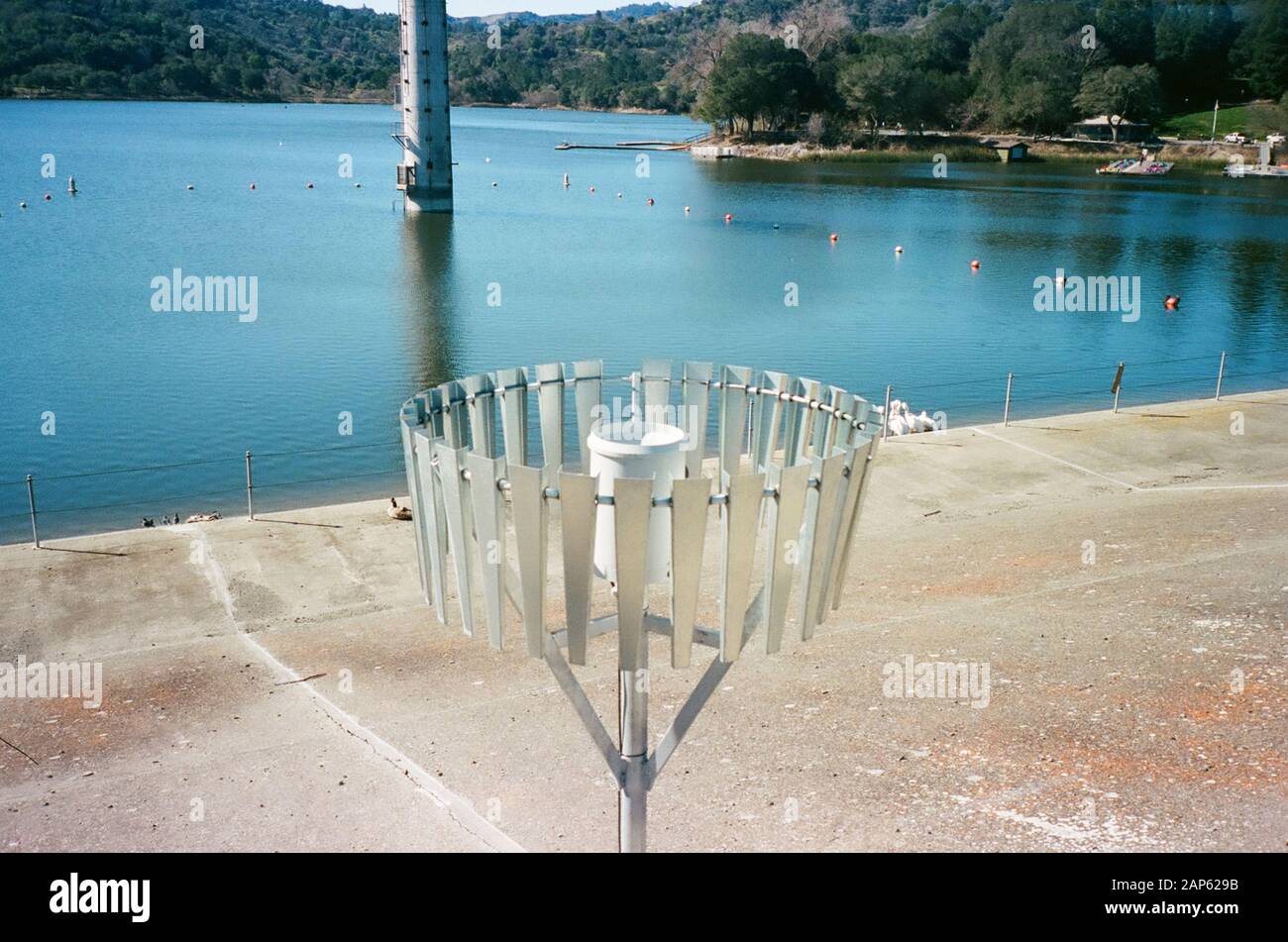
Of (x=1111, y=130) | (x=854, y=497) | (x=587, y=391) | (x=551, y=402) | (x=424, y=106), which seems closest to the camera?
(x=854, y=497)

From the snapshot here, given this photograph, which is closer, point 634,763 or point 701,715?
point 634,763

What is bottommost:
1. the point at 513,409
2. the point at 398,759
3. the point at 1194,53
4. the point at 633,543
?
the point at 398,759

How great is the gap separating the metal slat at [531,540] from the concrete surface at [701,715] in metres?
3.88

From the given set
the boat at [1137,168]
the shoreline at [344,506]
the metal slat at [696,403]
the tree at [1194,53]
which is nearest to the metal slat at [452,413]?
the metal slat at [696,403]

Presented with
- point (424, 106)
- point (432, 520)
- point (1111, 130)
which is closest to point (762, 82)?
point (1111, 130)

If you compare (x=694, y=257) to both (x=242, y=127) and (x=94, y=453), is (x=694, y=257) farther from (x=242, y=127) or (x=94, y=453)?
(x=242, y=127)

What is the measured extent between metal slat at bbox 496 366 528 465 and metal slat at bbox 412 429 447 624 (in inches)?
51.8

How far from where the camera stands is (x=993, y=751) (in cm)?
1024

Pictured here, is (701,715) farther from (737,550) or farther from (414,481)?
(737,550)

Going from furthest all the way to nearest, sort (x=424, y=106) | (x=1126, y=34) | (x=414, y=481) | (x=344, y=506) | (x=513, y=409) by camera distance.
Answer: (x=1126, y=34), (x=424, y=106), (x=344, y=506), (x=513, y=409), (x=414, y=481)

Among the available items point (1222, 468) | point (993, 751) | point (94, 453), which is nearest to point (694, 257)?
point (94, 453)

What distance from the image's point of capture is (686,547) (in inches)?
212

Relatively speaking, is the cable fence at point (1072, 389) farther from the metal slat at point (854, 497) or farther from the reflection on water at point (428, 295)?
the metal slat at point (854, 497)

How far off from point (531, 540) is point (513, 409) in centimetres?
243
